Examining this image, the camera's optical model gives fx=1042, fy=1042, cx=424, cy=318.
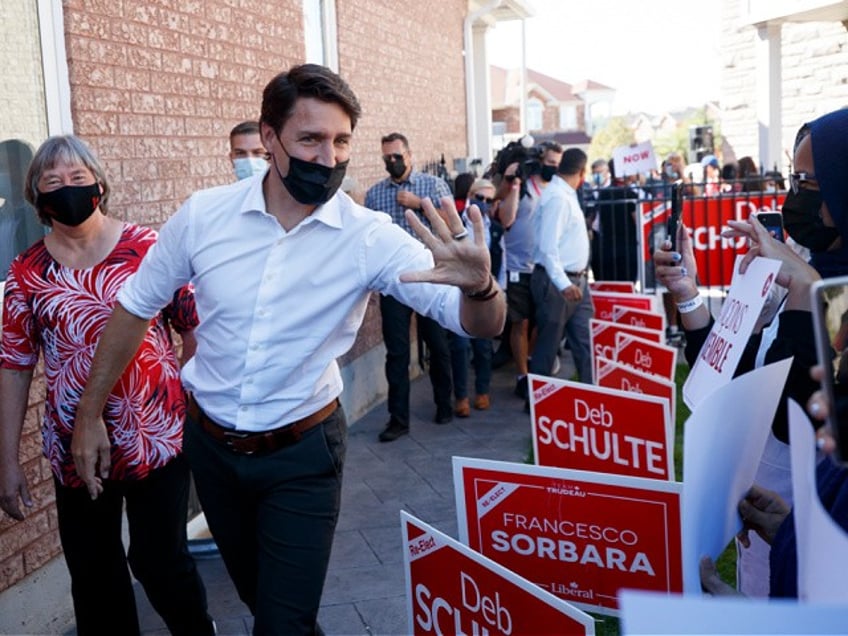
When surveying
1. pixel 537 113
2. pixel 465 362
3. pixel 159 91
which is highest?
pixel 537 113

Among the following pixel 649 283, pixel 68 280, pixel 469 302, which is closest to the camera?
pixel 469 302

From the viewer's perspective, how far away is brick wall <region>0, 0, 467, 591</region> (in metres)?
4.66

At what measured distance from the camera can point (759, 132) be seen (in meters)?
18.1

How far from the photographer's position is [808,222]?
2.88 m

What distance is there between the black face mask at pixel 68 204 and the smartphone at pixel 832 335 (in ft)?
9.80

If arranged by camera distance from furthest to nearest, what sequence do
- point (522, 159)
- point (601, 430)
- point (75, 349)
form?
point (522, 159) → point (601, 430) → point (75, 349)

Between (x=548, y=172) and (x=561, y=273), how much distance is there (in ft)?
4.75

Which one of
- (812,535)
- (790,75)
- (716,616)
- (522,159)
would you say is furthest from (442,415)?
(790,75)

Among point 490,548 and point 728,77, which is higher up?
point 728,77

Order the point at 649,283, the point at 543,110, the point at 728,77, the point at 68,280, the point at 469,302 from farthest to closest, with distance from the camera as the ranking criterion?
the point at 543,110 → the point at 728,77 → the point at 649,283 → the point at 68,280 → the point at 469,302

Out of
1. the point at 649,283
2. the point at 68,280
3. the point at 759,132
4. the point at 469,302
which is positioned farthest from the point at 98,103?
the point at 759,132

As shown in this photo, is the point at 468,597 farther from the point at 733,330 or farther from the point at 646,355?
the point at 646,355

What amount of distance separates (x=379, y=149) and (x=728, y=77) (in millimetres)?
12057

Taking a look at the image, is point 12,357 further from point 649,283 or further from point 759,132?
point 759,132
